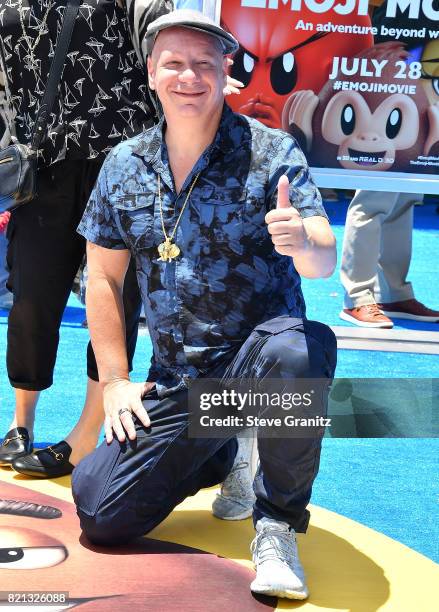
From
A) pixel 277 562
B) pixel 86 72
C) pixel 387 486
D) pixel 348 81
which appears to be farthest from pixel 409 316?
pixel 277 562

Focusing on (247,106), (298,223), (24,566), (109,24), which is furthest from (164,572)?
(247,106)

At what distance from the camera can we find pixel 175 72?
2705 millimetres

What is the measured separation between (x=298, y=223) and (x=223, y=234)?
0.98 ft

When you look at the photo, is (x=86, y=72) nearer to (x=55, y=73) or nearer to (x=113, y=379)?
(x=55, y=73)

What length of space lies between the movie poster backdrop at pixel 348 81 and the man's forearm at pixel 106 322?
2020 mm

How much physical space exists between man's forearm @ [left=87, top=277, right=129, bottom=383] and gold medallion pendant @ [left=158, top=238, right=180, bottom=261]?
8.8 inches

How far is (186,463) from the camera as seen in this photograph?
2.78m

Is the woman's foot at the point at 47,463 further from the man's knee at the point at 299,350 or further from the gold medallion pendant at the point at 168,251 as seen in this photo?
the man's knee at the point at 299,350

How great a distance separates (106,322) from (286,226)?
676 millimetres

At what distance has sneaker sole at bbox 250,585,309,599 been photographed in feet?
8.30

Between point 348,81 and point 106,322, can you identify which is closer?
point 106,322

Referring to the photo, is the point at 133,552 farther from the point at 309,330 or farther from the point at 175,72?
the point at 175,72

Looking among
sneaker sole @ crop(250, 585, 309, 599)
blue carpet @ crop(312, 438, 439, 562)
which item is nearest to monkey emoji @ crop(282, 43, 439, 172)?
blue carpet @ crop(312, 438, 439, 562)

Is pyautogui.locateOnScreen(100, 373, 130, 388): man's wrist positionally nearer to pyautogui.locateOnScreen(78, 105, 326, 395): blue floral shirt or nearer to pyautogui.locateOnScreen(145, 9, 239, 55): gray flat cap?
pyautogui.locateOnScreen(78, 105, 326, 395): blue floral shirt
